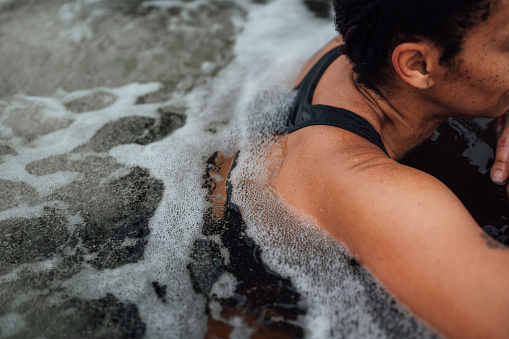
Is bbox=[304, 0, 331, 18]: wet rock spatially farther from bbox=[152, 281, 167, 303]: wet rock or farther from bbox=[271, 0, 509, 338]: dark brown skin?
bbox=[152, 281, 167, 303]: wet rock

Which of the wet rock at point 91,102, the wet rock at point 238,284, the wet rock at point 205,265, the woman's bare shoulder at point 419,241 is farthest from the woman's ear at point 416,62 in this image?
the wet rock at point 91,102

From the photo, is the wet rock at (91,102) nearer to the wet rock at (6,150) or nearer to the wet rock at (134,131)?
the wet rock at (134,131)

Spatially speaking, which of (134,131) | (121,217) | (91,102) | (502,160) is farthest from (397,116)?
(91,102)

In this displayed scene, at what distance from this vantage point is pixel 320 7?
3590mm

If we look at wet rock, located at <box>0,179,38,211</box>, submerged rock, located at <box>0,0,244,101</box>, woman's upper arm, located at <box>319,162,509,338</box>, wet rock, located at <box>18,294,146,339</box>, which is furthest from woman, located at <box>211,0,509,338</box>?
submerged rock, located at <box>0,0,244,101</box>

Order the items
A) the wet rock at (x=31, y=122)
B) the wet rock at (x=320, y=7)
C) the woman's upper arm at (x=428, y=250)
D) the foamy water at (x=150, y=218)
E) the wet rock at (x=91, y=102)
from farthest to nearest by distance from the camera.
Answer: the wet rock at (x=320, y=7)
the wet rock at (x=91, y=102)
the wet rock at (x=31, y=122)
the foamy water at (x=150, y=218)
the woman's upper arm at (x=428, y=250)

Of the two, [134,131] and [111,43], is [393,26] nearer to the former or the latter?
[134,131]

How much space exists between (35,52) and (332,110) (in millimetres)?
2659

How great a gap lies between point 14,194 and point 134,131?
760 mm

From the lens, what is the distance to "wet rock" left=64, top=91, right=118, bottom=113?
2670 millimetres

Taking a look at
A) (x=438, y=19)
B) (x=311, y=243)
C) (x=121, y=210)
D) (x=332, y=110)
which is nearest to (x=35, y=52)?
(x=121, y=210)

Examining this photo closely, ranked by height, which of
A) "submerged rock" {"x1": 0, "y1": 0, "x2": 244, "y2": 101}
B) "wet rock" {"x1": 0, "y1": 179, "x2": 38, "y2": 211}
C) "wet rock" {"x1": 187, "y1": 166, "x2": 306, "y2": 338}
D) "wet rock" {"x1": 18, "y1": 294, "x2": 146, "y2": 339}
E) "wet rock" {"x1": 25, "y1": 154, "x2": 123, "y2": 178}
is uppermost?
"submerged rock" {"x1": 0, "y1": 0, "x2": 244, "y2": 101}

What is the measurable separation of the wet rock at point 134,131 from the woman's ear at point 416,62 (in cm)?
142

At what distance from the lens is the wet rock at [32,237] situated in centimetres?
166
